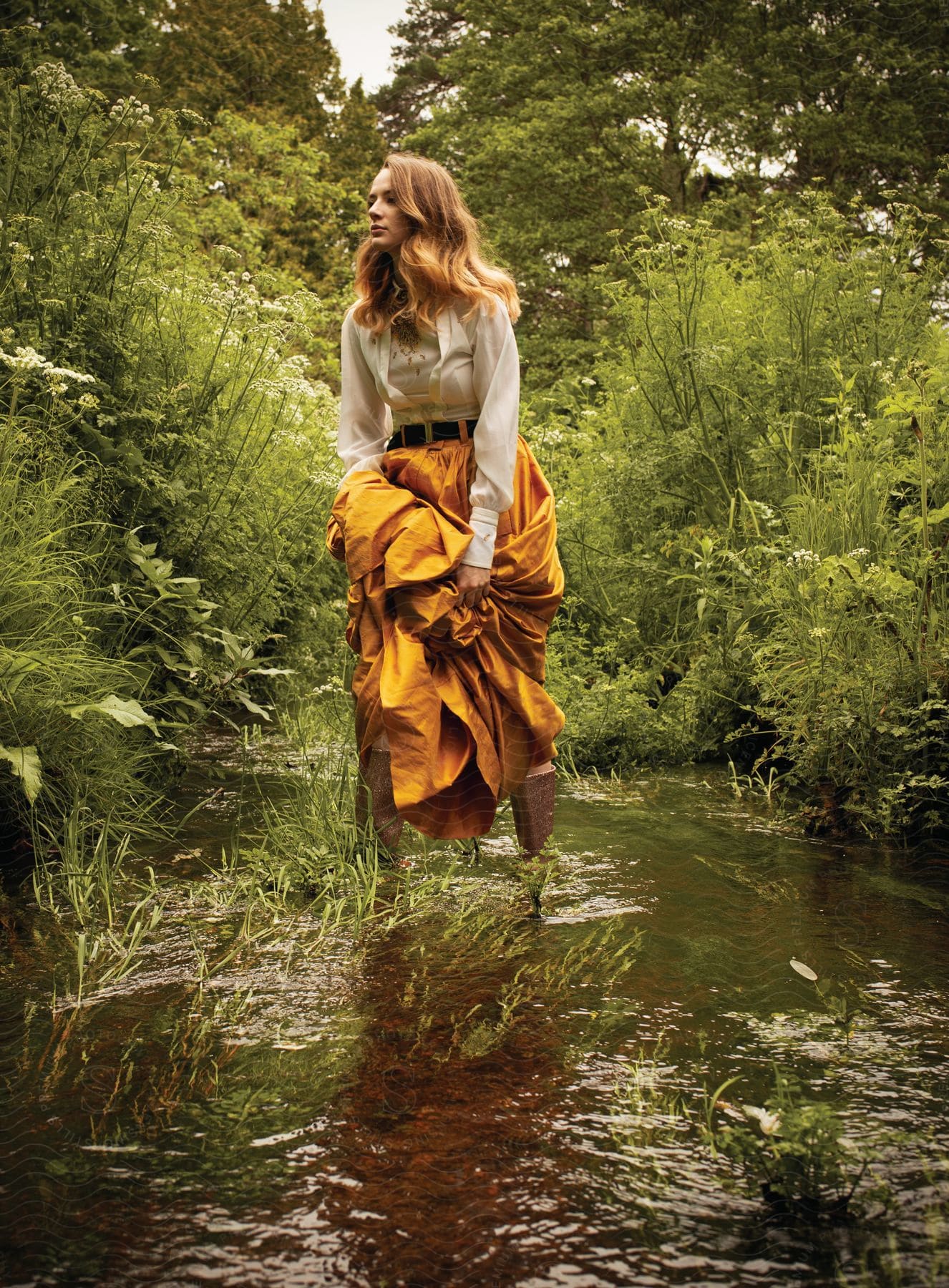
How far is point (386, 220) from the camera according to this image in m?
3.43

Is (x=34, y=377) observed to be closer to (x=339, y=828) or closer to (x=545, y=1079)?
(x=339, y=828)

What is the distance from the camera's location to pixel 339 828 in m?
3.71

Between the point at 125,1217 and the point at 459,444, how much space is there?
7.73ft

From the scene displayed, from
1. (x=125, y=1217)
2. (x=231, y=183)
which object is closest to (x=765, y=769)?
(x=125, y=1217)

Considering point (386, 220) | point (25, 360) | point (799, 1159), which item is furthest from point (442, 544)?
point (799, 1159)

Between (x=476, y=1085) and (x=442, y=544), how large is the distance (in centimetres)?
158

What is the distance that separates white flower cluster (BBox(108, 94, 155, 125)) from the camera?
4.65m

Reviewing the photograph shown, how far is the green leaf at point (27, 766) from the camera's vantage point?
10.6ft

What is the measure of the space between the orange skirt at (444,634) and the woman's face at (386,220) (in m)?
0.61

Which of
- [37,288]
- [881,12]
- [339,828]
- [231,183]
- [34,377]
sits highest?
[881,12]

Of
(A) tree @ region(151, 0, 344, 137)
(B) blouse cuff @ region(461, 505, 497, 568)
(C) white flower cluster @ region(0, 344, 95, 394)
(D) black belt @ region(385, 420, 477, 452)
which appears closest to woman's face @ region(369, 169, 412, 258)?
(D) black belt @ region(385, 420, 477, 452)

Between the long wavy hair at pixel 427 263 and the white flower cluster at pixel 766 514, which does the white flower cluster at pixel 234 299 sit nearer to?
the long wavy hair at pixel 427 263

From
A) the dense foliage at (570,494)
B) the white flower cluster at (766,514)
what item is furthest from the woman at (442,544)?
the white flower cluster at (766,514)

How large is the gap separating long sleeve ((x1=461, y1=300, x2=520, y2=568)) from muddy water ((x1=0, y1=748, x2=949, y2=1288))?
112cm
